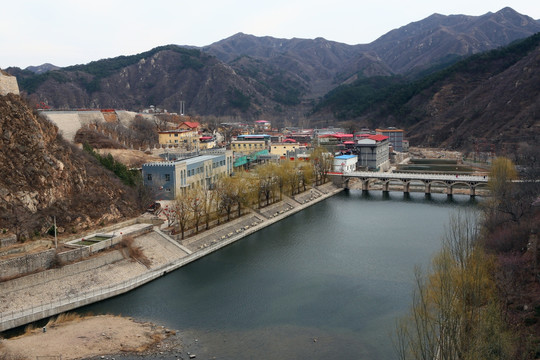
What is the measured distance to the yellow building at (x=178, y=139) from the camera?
5517cm

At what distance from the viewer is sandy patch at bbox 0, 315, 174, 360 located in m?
15.4

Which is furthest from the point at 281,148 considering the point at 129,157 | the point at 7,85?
the point at 7,85

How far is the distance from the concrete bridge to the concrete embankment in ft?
61.9

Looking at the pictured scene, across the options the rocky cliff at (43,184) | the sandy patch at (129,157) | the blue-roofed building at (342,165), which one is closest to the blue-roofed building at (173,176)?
the sandy patch at (129,157)

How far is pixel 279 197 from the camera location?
3838 cm

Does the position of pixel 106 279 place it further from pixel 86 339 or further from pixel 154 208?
pixel 154 208

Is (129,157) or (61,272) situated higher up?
(129,157)

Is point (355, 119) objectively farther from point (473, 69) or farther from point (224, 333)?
point (224, 333)

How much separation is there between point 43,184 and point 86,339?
10814 mm

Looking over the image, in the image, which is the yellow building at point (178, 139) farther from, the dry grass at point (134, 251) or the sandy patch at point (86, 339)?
the sandy patch at point (86, 339)

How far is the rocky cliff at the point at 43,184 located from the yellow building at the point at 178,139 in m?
26.0

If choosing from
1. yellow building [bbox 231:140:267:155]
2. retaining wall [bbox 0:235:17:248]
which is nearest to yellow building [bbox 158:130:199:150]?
yellow building [bbox 231:140:267:155]

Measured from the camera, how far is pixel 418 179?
4425 centimetres

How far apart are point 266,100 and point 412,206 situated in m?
90.7
